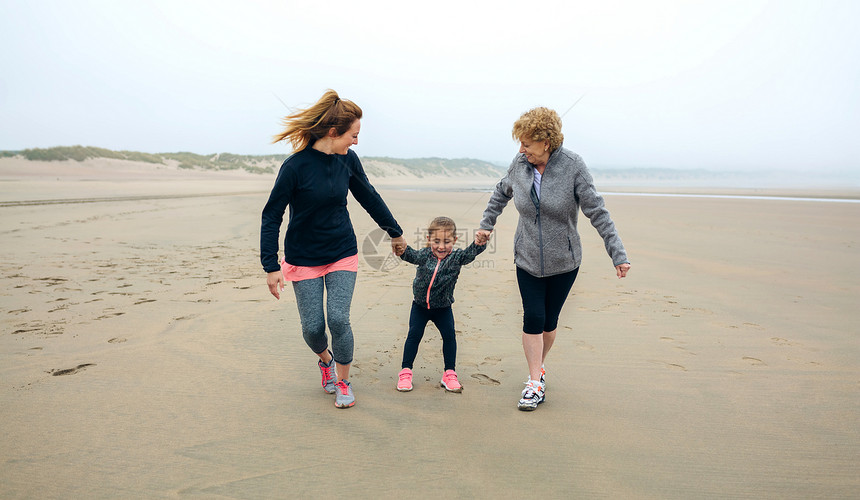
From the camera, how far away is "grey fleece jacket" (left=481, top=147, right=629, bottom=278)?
117 inches

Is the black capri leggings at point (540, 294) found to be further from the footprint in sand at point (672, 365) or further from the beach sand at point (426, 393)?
the footprint in sand at point (672, 365)

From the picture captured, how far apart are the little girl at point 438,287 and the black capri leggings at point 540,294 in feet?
1.38

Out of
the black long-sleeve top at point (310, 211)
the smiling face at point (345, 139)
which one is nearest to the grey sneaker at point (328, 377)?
the black long-sleeve top at point (310, 211)

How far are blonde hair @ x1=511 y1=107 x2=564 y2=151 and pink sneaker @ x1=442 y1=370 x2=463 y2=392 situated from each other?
5.24 ft

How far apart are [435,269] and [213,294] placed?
325 centimetres

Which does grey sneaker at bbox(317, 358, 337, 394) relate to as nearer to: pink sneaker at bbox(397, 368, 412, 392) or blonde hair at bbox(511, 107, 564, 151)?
pink sneaker at bbox(397, 368, 412, 392)

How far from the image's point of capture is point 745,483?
233 cm

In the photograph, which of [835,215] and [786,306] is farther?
[835,215]

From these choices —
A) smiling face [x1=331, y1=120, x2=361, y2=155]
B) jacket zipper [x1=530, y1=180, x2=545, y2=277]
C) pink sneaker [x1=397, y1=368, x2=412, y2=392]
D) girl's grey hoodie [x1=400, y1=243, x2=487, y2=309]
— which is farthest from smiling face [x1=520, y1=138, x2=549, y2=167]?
pink sneaker [x1=397, y1=368, x2=412, y2=392]

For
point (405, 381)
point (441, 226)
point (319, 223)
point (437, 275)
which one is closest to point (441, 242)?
point (441, 226)

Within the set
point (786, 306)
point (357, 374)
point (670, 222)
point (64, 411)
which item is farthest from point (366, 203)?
point (670, 222)

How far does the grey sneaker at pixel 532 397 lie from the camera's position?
3.02 meters

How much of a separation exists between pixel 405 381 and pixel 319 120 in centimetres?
174

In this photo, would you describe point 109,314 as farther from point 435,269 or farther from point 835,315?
point 835,315
